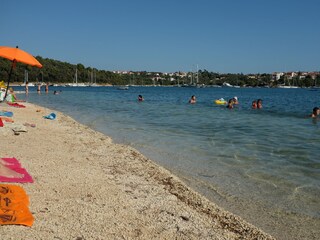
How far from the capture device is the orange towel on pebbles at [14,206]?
12.5 ft

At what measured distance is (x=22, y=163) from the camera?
6379 mm

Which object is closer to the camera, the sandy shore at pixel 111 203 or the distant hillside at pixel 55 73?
the sandy shore at pixel 111 203

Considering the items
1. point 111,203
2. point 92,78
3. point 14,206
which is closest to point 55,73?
point 92,78

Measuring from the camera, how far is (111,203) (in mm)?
4844

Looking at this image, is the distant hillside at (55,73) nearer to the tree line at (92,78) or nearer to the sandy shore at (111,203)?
the tree line at (92,78)

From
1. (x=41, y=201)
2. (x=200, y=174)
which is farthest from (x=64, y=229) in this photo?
(x=200, y=174)

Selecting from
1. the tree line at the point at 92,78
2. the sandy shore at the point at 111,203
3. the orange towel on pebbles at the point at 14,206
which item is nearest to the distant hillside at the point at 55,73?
the tree line at the point at 92,78

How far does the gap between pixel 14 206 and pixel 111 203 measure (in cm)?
127

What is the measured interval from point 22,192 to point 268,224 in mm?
3338

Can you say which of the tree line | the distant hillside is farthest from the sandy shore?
the distant hillside

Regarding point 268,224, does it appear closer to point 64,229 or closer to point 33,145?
point 64,229

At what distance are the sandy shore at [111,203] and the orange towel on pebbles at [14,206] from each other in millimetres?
96

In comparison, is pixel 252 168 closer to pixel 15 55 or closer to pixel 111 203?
pixel 111 203

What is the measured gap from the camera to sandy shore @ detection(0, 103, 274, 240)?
3953mm
